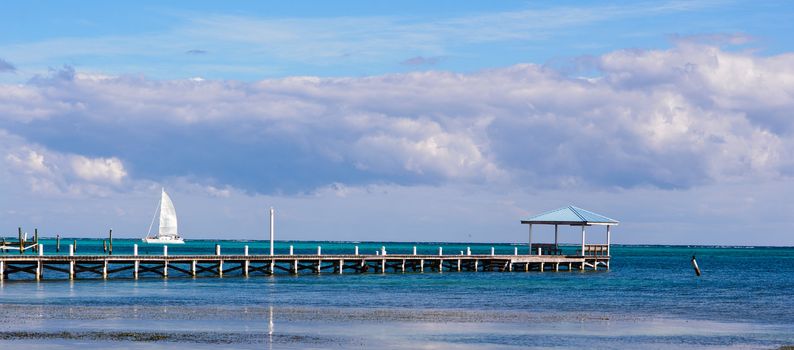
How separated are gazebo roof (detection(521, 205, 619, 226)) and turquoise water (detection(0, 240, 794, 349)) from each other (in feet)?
49.0

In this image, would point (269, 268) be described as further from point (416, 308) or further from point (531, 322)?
point (531, 322)

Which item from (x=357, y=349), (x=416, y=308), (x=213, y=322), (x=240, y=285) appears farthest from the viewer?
(x=240, y=285)

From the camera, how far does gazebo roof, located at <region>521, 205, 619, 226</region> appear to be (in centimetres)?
8254

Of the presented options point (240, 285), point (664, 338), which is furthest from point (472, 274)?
point (664, 338)

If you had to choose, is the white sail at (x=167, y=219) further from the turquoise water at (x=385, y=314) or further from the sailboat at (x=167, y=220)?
the turquoise water at (x=385, y=314)

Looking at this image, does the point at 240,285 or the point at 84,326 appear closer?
the point at 84,326

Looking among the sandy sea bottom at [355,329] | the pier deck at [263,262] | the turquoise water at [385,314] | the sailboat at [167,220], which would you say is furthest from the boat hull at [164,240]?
the sandy sea bottom at [355,329]

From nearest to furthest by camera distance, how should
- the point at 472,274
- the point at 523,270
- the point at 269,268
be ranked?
1. the point at 269,268
2. the point at 472,274
3. the point at 523,270

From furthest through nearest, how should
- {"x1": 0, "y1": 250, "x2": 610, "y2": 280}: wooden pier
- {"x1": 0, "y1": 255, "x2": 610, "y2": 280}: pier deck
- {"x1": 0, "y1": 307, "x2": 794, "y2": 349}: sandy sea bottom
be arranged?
1. {"x1": 0, "y1": 250, "x2": 610, "y2": 280}: wooden pier
2. {"x1": 0, "y1": 255, "x2": 610, "y2": 280}: pier deck
3. {"x1": 0, "y1": 307, "x2": 794, "y2": 349}: sandy sea bottom

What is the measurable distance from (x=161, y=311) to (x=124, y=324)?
5537 mm

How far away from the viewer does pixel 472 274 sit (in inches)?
3098

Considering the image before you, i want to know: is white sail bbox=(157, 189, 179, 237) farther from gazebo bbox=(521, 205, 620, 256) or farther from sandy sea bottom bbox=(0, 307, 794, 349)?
sandy sea bottom bbox=(0, 307, 794, 349)

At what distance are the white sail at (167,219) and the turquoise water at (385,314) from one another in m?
111

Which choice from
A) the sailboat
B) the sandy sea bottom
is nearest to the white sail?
the sailboat
